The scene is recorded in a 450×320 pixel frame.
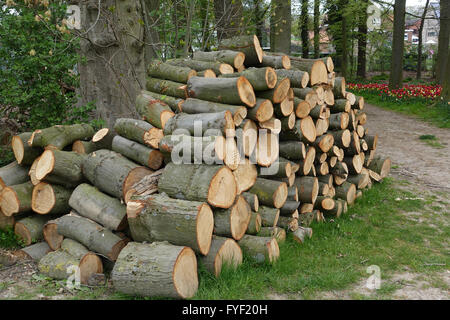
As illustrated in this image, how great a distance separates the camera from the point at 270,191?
4.95 m

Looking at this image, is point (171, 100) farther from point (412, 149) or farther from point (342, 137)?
point (412, 149)

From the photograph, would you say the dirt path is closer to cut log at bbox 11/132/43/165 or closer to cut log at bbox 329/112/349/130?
cut log at bbox 329/112/349/130

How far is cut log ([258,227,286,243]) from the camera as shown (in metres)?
4.71

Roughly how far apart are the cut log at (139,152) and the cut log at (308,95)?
7.61ft

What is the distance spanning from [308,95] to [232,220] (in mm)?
2534

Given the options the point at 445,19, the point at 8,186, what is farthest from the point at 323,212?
the point at 445,19

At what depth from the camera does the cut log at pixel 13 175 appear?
5.09 m

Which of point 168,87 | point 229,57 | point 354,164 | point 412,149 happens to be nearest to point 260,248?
point 168,87

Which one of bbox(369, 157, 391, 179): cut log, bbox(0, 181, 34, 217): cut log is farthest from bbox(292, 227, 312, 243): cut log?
bbox(0, 181, 34, 217): cut log

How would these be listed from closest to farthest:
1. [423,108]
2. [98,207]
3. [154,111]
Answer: [98,207] < [154,111] < [423,108]

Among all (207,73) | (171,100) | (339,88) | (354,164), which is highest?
(207,73)

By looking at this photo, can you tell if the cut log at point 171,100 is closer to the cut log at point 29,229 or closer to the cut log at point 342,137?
the cut log at point 29,229

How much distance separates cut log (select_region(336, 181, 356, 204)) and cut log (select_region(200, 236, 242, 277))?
2991 millimetres
